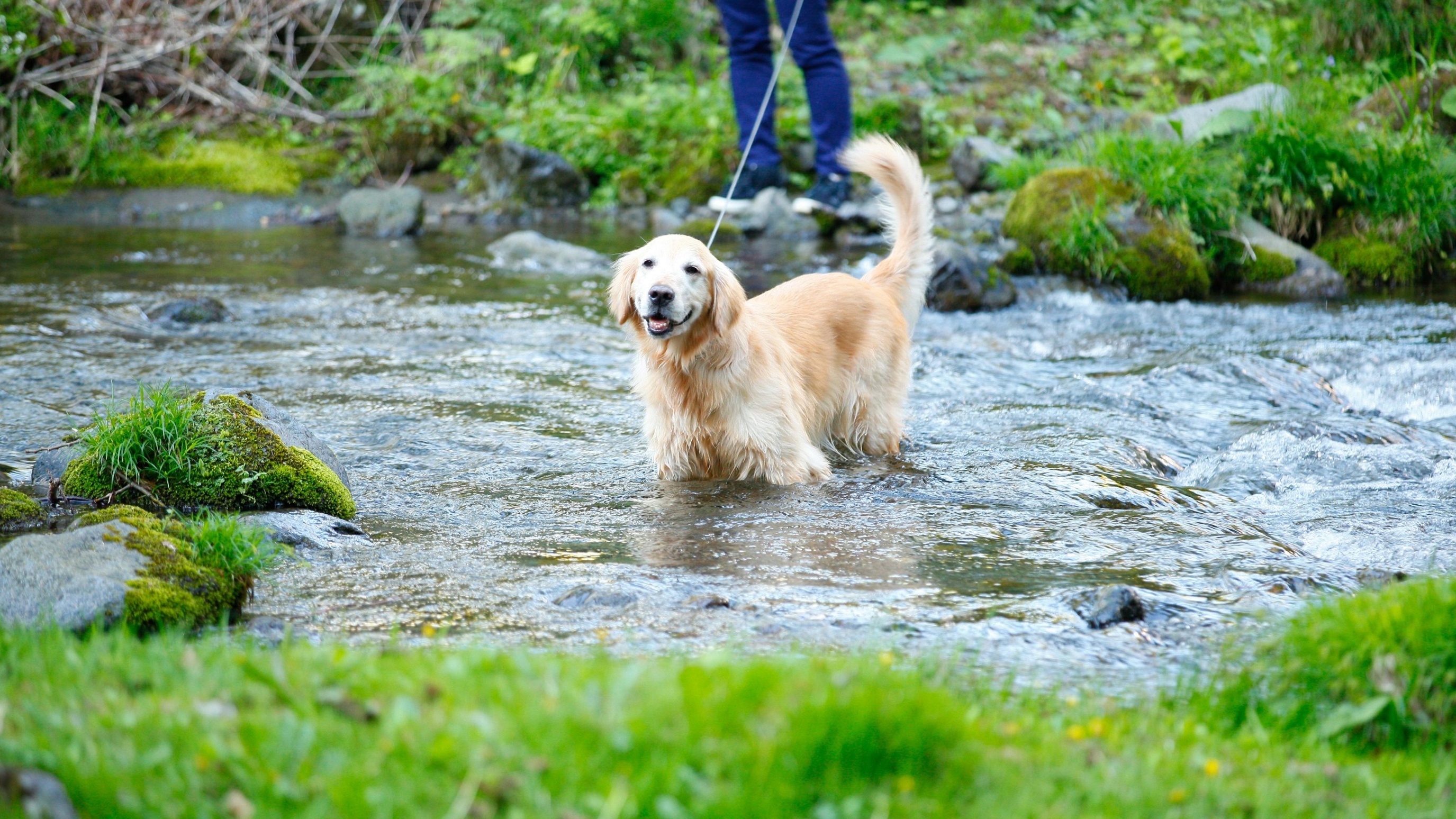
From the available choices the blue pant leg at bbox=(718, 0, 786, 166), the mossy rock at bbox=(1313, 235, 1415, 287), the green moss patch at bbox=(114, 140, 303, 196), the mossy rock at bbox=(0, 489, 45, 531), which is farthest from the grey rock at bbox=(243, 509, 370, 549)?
the green moss patch at bbox=(114, 140, 303, 196)

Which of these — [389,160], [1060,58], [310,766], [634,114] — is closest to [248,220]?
[389,160]

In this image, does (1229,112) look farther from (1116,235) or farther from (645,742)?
(645,742)

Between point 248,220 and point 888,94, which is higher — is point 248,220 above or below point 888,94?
below

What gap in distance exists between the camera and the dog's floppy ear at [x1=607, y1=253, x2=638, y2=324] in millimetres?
5180

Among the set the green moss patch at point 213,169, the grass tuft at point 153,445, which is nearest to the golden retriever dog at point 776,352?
the grass tuft at point 153,445

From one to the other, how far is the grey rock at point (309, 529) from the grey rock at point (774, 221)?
756 cm

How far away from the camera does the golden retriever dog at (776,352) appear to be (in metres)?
5.09

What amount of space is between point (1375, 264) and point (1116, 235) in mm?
1978

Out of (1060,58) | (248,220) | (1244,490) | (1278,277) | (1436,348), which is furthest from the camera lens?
(1060,58)

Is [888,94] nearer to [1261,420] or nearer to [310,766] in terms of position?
[1261,420]

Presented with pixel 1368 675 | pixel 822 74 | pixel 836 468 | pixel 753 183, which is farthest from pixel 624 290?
pixel 753 183

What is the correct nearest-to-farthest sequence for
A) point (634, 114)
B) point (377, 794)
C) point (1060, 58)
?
point (377, 794) → point (634, 114) → point (1060, 58)

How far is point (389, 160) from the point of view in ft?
46.0

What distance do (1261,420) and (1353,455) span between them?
0.76m
